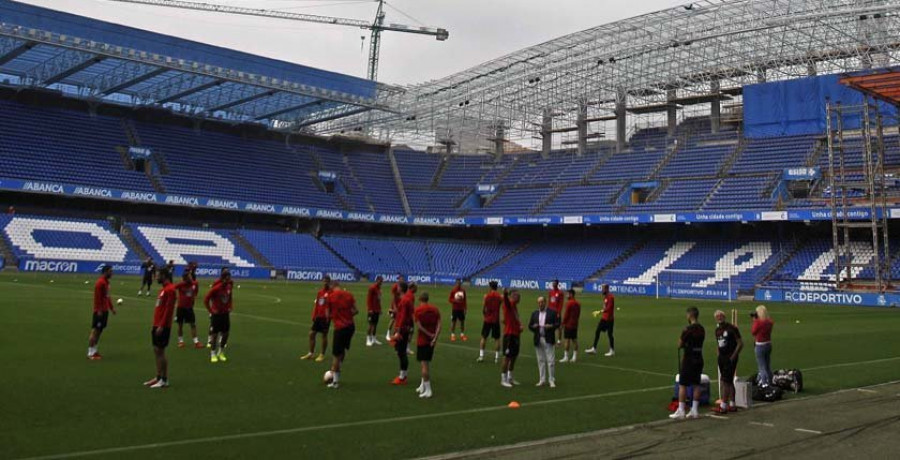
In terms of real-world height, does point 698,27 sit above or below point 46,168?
above

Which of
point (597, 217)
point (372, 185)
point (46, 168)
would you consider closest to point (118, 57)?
point (46, 168)

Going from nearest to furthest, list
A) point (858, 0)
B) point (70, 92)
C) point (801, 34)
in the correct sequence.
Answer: point (858, 0) < point (801, 34) < point (70, 92)

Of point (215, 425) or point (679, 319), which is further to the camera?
point (679, 319)

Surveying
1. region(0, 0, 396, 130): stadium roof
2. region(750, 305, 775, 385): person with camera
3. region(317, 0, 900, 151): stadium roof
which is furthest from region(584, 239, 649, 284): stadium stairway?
region(750, 305, 775, 385): person with camera

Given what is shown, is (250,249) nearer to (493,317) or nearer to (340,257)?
(340,257)

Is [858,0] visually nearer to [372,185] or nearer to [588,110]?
[588,110]

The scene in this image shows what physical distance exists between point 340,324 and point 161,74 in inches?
1840

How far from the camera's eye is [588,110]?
7000 cm

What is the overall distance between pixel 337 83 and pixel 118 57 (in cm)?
1865

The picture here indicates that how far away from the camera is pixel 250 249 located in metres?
57.9

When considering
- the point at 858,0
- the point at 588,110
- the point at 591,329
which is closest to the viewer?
the point at 591,329

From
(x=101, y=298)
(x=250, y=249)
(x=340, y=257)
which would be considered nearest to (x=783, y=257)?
(x=340, y=257)

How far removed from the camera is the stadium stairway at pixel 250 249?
56506 millimetres

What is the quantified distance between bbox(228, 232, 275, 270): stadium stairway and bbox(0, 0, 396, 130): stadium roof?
11087 mm
